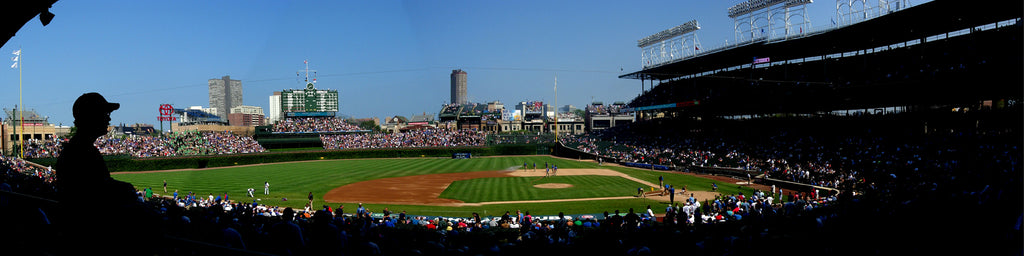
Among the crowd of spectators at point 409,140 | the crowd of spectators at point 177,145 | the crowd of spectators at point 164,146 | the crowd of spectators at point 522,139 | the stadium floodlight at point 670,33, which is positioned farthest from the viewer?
the crowd of spectators at point 522,139

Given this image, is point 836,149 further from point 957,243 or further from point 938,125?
point 957,243

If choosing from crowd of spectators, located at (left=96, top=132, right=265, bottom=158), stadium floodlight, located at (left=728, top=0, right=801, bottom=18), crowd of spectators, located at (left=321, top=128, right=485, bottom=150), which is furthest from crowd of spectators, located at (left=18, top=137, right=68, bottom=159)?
stadium floodlight, located at (left=728, top=0, right=801, bottom=18)

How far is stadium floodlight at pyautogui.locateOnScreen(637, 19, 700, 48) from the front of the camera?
60.2m

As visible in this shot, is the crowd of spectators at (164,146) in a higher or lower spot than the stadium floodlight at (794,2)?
lower

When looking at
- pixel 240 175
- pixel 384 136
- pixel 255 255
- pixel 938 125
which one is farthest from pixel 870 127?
pixel 384 136

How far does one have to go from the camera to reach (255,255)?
8.03 feet

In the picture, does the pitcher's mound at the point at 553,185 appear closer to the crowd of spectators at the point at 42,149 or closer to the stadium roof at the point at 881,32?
the stadium roof at the point at 881,32

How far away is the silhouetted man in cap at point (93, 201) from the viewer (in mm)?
2426

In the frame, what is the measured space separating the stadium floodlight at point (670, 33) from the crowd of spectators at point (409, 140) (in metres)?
27.6

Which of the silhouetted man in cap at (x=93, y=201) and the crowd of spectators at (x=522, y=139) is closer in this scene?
the silhouetted man in cap at (x=93, y=201)

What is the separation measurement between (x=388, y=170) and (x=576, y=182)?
19.8 m

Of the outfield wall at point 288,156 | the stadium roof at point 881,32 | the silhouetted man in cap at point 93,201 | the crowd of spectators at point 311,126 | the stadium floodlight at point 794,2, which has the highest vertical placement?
the stadium floodlight at point 794,2

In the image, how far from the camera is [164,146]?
53.4 meters

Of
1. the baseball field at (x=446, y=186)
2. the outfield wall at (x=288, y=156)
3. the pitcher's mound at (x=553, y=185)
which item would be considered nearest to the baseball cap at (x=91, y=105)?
the baseball field at (x=446, y=186)
